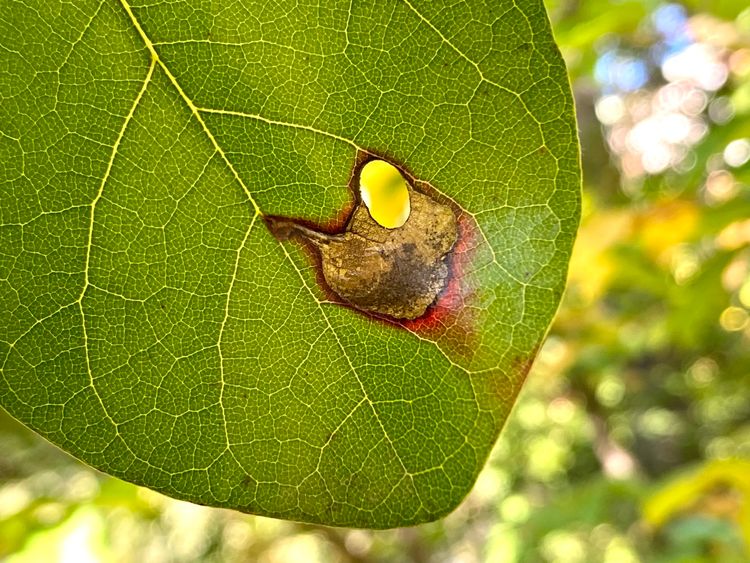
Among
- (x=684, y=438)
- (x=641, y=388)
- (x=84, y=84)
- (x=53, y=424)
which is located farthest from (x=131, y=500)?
(x=684, y=438)

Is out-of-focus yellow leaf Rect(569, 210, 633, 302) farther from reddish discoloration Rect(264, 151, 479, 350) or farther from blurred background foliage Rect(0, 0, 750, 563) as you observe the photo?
reddish discoloration Rect(264, 151, 479, 350)

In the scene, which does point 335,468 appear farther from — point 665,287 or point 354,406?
point 665,287

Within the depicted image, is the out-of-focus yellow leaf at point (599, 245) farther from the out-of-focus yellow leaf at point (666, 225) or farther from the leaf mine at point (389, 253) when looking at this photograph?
the leaf mine at point (389, 253)

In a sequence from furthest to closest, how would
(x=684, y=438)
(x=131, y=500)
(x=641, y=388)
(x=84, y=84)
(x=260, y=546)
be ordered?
1. (x=684, y=438)
2. (x=641, y=388)
3. (x=260, y=546)
4. (x=131, y=500)
5. (x=84, y=84)

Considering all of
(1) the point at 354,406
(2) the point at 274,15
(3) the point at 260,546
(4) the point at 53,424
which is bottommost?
(3) the point at 260,546

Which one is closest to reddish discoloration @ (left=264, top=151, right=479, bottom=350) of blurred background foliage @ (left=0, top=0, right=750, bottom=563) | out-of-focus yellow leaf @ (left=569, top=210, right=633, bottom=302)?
blurred background foliage @ (left=0, top=0, right=750, bottom=563)

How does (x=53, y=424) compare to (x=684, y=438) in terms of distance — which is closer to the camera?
(x=53, y=424)

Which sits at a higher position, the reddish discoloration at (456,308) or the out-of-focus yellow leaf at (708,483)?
the reddish discoloration at (456,308)

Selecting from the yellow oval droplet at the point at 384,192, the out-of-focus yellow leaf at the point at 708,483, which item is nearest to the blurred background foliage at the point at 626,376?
the out-of-focus yellow leaf at the point at 708,483
